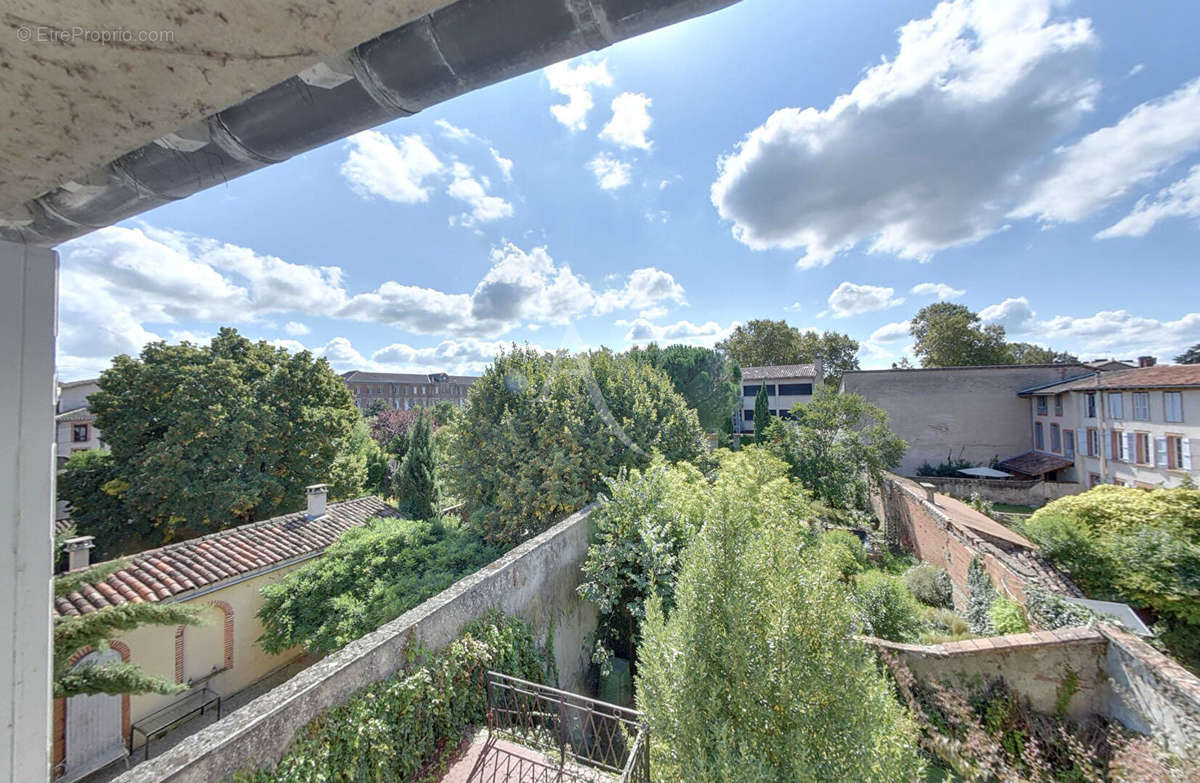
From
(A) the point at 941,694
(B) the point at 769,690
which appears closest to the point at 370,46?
(B) the point at 769,690

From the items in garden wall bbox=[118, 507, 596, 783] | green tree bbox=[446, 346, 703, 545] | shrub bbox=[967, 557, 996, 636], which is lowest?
shrub bbox=[967, 557, 996, 636]

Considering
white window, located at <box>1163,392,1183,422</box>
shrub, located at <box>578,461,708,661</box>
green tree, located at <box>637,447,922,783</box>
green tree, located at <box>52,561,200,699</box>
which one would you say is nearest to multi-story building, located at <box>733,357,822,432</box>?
white window, located at <box>1163,392,1183,422</box>

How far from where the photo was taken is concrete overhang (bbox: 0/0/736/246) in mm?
700

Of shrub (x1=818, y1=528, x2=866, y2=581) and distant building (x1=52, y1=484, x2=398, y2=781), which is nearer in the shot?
shrub (x1=818, y1=528, x2=866, y2=581)

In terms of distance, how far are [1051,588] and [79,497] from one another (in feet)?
81.1

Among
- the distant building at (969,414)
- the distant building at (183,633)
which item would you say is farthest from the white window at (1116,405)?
the distant building at (183,633)

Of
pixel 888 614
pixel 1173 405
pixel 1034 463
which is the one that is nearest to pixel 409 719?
pixel 888 614

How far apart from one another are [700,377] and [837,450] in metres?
8.57

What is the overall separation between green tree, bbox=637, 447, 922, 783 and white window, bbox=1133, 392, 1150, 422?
2226 centimetres

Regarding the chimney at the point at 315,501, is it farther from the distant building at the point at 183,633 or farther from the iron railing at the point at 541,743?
the iron railing at the point at 541,743

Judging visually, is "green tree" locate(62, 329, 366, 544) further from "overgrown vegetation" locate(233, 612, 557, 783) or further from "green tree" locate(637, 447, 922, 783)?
"green tree" locate(637, 447, 922, 783)

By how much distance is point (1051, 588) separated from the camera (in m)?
6.64

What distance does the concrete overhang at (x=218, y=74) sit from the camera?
2.30ft

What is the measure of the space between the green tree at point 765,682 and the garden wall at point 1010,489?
2003 centimetres
